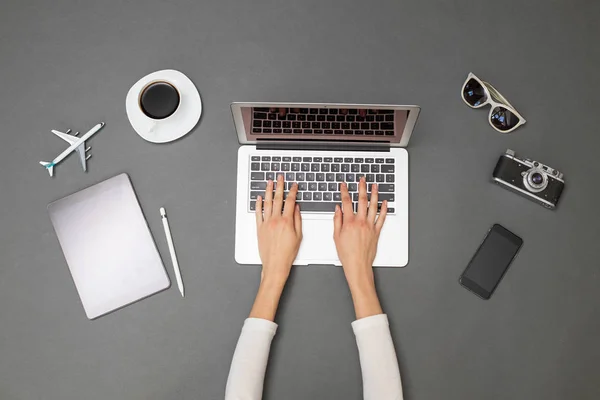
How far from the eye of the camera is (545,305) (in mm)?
933

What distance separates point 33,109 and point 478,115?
0.93m

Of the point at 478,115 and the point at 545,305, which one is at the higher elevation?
the point at 478,115

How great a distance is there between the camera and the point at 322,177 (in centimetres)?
96

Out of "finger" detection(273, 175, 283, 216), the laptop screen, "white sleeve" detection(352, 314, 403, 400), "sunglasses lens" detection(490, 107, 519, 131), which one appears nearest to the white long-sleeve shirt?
"white sleeve" detection(352, 314, 403, 400)

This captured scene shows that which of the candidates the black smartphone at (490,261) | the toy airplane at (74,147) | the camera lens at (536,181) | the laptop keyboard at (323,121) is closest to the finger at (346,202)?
the laptop keyboard at (323,121)

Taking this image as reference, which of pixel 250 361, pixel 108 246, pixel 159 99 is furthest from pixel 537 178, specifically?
pixel 108 246

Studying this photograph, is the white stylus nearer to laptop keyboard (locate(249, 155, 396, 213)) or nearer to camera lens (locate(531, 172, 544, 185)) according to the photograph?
laptop keyboard (locate(249, 155, 396, 213))

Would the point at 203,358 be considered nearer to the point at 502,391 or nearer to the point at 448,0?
the point at 502,391

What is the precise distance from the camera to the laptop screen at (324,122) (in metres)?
0.85

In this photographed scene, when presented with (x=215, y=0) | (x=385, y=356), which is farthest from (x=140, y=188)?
(x=385, y=356)

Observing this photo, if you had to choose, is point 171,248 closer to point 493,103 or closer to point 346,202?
point 346,202

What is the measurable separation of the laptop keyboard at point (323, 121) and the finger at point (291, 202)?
11 centimetres

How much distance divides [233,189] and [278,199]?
0.32 feet

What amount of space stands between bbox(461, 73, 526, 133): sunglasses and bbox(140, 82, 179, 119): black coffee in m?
0.59
